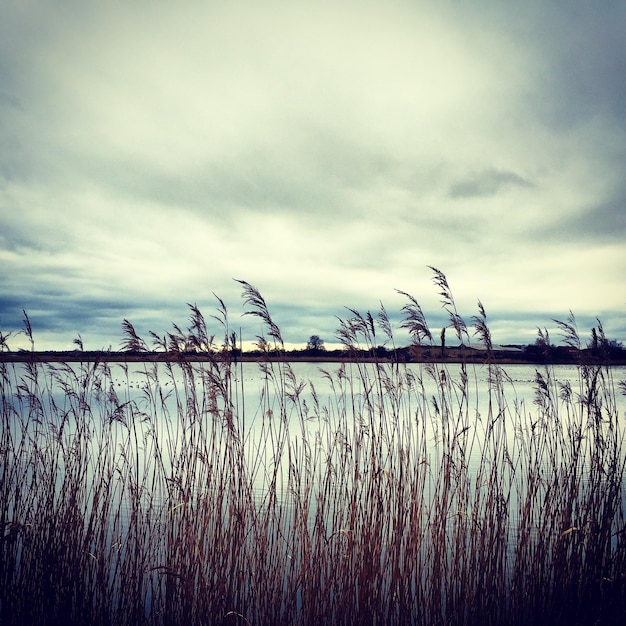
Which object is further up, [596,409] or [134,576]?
[596,409]

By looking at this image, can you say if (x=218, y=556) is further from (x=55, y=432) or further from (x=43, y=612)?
(x=55, y=432)

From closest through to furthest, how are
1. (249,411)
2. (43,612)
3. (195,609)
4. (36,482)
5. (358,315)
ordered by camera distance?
(195,609)
(43,612)
(358,315)
(36,482)
(249,411)

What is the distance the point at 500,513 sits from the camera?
13.1 feet

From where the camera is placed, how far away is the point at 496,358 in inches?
180

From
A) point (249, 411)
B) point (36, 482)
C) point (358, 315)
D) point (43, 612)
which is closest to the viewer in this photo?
point (43, 612)

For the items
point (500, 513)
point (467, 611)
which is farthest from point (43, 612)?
point (500, 513)

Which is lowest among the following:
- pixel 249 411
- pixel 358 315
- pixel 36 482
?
pixel 249 411

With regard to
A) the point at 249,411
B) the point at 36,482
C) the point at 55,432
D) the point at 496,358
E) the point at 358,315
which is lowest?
the point at 249,411

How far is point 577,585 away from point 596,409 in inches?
58.1

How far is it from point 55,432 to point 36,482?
50 centimetres

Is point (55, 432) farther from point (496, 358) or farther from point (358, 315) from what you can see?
point (496, 358)

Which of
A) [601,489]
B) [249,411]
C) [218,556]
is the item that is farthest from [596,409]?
[249,411]

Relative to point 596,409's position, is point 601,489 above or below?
below

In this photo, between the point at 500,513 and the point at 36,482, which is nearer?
the point at 500,513
